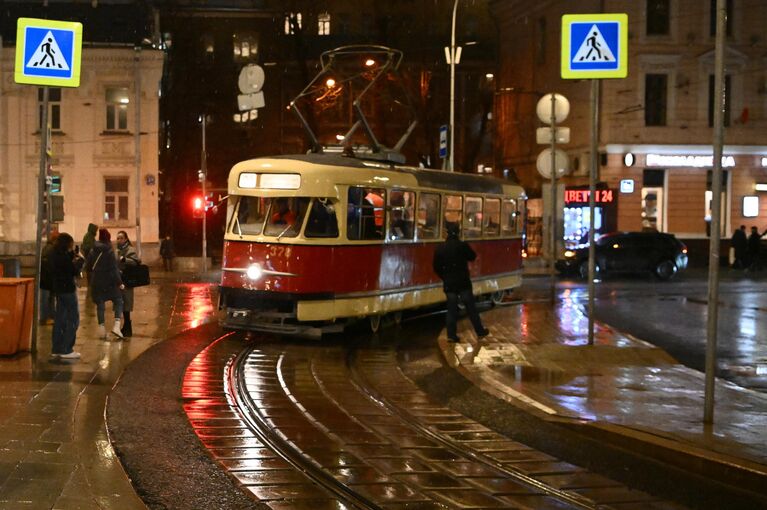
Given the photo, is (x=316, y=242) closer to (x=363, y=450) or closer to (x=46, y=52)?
(x=46, y=52)

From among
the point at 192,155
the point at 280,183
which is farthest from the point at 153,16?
the point at 280,183

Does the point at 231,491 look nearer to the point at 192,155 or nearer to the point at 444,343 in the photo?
the point at 444,343

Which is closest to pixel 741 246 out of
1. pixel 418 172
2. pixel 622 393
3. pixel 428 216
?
pixel 428 216

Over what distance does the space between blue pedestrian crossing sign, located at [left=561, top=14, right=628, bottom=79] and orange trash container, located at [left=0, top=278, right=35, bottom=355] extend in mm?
8061

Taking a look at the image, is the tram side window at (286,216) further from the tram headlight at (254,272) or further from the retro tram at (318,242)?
the tram headlight at (254,272)

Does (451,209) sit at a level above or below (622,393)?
above

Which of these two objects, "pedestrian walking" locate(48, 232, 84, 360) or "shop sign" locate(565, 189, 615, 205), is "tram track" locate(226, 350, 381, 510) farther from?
"shop sign" locate(565, 189, 615, 205)

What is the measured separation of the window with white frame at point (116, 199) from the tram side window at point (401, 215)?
2594 centimetres

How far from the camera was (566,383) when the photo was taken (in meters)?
11.1

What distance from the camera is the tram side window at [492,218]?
20.7 metres

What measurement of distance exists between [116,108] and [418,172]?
2654 centimetres

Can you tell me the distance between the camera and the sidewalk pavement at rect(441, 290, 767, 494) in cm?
779

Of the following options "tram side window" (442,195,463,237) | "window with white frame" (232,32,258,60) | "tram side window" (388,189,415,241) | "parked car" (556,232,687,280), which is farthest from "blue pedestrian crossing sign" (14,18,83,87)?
"window with white frame" (232,32,258,60)

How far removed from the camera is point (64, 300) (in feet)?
41.7
